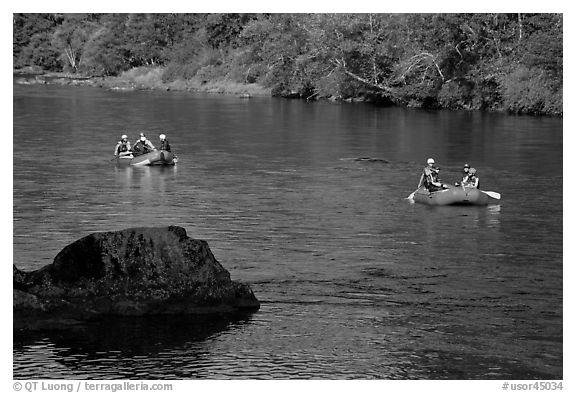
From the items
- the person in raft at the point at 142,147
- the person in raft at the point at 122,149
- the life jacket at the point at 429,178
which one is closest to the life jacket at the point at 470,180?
the life jacket at the point at 429,178

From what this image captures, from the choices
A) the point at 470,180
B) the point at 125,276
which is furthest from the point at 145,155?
the point at 125,276

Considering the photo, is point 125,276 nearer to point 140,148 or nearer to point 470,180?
point 470,180

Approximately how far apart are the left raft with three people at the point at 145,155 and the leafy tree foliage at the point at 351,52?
24344mm

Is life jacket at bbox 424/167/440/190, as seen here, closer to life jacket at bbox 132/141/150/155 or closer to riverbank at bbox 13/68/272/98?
life jacket at bbox 132/141/150/155

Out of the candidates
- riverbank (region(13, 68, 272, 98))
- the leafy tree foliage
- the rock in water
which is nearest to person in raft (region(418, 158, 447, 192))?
the rock in water

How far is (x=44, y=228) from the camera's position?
27.0 meters

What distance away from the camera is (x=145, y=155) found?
131ft

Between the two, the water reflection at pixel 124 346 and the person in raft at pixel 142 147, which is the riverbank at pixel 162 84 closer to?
the person in raft at pixel 142 147

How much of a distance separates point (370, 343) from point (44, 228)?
12.1 m

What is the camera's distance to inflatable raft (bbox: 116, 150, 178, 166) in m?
39.2
